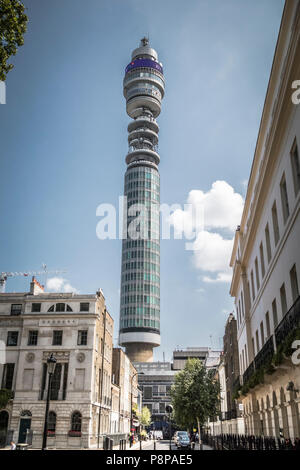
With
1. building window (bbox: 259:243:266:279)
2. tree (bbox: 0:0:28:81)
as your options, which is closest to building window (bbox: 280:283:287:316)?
building window (bbox: 259:243:266:279)

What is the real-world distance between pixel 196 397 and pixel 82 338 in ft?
59.5

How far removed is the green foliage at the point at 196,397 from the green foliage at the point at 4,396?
22.1 m

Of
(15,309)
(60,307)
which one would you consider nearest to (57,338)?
(60,307)

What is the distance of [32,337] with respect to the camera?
47.7 m

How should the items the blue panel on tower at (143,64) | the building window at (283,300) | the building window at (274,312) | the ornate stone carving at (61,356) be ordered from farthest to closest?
the blue panel on tower at (143,64) → the ornate stone carving at (61,356) → the building window at (274,312) → the building window at (283,300)

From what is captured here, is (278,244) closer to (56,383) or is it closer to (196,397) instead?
(56,383)

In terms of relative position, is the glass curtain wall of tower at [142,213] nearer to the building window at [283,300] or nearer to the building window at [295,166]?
the building window at [283,300]

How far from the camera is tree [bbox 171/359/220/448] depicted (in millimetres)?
54094

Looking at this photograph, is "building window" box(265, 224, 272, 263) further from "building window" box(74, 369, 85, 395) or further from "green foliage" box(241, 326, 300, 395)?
"building window" box(74, 369, 85, 395)

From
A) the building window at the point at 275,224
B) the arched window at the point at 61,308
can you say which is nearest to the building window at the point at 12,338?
the arched window at the point at 61,308

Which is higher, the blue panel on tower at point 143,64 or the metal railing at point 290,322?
the blue panel on tower at point 143,64

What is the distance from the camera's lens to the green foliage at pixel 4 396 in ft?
143

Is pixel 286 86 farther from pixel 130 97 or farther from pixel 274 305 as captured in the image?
pixel 130 97
